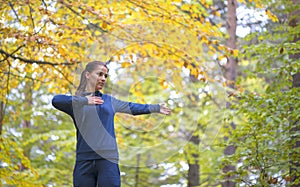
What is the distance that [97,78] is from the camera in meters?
3.49

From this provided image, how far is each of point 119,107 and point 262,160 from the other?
7.64 feet

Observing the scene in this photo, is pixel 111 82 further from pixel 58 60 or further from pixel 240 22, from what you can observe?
pixel 240 22

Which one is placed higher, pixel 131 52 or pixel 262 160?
pixel 131 52

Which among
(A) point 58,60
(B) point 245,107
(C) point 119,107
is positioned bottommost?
(C) point 119,107

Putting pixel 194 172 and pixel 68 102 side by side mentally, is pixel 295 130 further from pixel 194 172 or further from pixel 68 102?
pixel 194 172

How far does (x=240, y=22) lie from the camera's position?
961 centimetres

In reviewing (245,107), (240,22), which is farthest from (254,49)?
(240,22)

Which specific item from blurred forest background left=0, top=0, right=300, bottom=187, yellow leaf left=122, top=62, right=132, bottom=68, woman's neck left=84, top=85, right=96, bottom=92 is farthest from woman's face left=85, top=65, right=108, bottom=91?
yellow leaf left=122, top=62, right=132, bottom=68

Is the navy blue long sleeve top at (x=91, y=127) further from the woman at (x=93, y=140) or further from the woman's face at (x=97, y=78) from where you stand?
the woman's face at (x=97, y=78)

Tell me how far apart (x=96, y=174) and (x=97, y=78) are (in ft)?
2.34

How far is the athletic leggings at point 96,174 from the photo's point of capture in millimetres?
3285

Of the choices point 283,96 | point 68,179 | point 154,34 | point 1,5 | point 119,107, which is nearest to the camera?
point 119,107

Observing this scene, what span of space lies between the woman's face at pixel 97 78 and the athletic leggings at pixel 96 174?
1.85 feet

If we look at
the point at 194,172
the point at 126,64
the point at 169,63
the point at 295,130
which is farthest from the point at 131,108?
the point at 194,172
